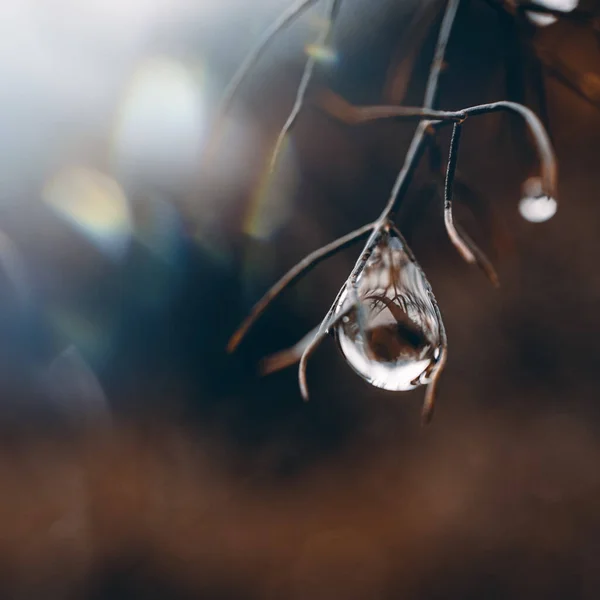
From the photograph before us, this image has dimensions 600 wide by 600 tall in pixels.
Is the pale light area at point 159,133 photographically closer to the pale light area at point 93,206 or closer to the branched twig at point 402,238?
the pale light area at point 93,206

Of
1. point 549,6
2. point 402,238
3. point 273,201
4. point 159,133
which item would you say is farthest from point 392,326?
point 159,133

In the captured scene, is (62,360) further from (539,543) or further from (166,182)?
(539,543)

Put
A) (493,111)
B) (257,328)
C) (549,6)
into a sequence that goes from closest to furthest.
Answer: (493,111) < (549,6) < (257,328)

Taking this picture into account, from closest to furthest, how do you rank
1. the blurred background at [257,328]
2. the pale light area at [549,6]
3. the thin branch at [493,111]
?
the thin branch at [493,111]
the pale light area at [549,6]
the blurred background at [257,328]

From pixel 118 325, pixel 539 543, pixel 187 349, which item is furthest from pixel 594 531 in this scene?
pixel 118 325

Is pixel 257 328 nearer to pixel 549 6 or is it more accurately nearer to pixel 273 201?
pixel 273 201

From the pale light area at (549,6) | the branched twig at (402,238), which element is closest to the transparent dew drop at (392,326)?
the branched twig at (402,238)

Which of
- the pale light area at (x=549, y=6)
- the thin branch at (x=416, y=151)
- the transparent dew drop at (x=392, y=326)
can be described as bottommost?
the transparent dew drop at (x=392, y=326)
